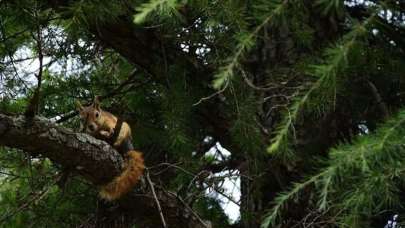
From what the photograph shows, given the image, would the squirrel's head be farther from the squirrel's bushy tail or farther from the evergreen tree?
the squirrel's bushy tail

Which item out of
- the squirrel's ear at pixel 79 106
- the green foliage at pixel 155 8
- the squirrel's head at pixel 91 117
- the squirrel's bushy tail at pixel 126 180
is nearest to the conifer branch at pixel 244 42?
the green foliage at pixel 155 8

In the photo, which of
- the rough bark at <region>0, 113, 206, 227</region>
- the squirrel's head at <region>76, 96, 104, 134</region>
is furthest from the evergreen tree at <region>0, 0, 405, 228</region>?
the squirrel's head at <region>76, 96, 104, 134</region>

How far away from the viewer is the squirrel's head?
3.31 m

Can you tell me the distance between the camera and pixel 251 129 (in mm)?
2984

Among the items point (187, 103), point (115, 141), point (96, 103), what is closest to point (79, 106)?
point (96, 103)

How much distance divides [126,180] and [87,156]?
242 millimetres

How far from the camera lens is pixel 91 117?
10.8 ft

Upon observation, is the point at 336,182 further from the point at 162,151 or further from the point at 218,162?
the point at 218,162

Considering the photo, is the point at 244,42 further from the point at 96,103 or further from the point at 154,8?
the point at 96,103

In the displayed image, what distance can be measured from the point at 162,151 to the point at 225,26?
114 centimetres

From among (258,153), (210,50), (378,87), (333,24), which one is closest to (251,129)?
(258,153)

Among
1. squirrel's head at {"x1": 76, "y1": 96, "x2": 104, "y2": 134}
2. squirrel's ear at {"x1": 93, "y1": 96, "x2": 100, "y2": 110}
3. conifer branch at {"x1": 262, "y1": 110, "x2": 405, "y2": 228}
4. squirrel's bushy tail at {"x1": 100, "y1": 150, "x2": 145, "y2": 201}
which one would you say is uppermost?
squirrel's ear at {"x1": 93, "y1": 96, "x2": 100, "y2": 110}

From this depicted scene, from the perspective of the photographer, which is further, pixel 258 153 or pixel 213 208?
pixel 213 208

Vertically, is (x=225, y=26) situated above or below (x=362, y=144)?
above
